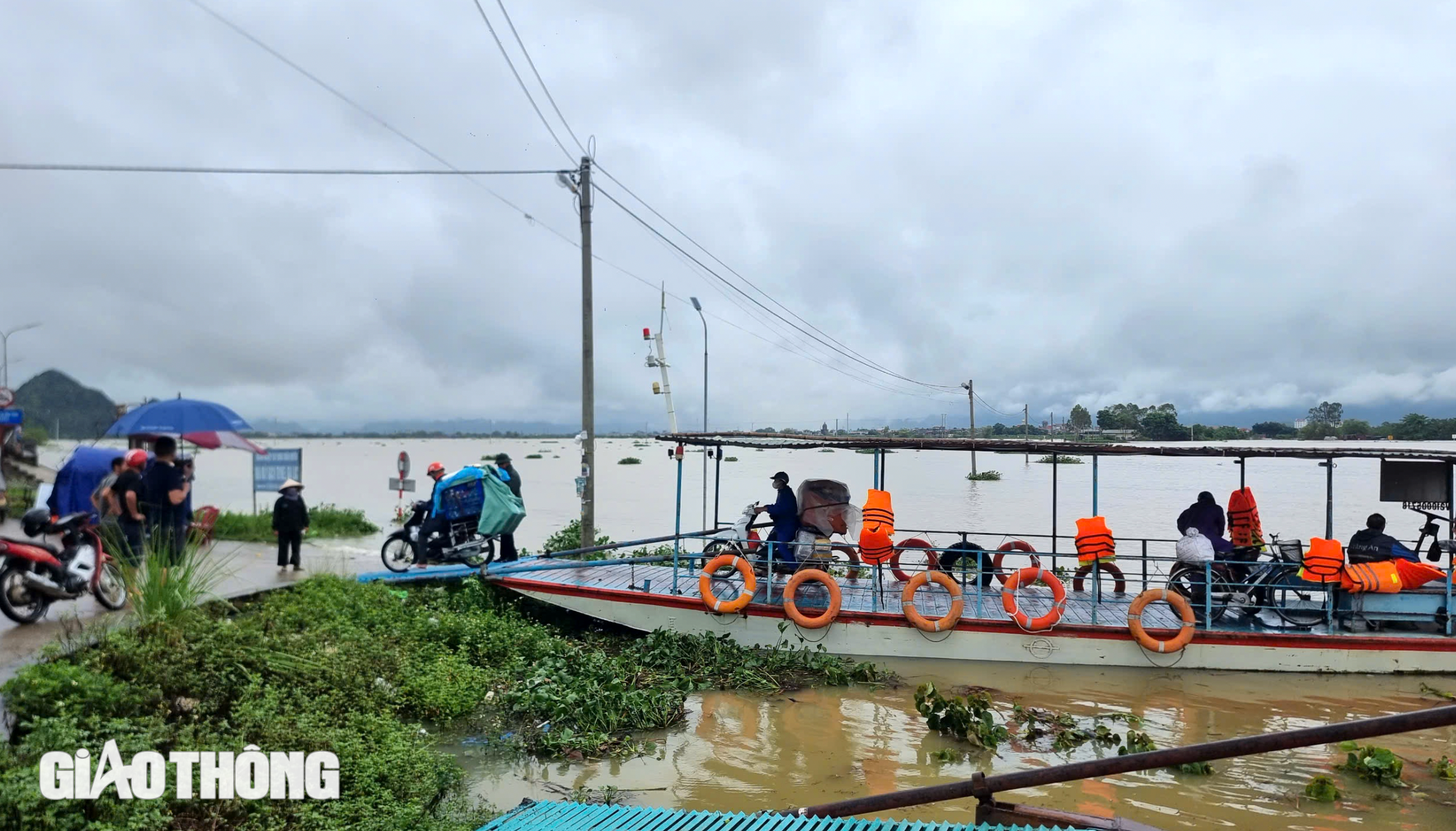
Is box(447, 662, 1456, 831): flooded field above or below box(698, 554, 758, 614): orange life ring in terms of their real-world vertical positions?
below

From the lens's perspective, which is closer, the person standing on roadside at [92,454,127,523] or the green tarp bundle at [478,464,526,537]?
the person standing on roadside at [92,454,127,523]

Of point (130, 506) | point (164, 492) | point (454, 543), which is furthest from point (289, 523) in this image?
point (130, 506)

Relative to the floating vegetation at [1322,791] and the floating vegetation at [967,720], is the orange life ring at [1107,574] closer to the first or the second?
the floating vegetation at [967,720]

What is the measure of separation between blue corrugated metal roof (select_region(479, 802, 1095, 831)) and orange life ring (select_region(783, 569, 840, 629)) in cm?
563

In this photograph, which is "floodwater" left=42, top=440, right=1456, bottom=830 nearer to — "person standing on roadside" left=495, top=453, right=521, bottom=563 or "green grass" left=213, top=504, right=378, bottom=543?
"person standing on roadside" left=495, top=453, right=521, bottom=563

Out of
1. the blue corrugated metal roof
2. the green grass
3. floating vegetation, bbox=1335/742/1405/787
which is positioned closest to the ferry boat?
floating vegetation, bbox=1335/742/1405/787

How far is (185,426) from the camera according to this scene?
1209 cm

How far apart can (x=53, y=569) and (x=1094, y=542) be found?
10.6 metres

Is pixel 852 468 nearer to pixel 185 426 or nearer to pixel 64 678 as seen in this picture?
pixel 185 426

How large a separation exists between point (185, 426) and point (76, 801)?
31.2 ft

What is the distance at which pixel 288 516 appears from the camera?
10859 mm

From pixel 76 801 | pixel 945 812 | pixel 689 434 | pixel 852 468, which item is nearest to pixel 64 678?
pixel 76 801

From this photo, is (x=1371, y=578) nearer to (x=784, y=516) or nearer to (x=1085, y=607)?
(x=1085, y=607)

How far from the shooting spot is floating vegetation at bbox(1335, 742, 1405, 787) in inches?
254
